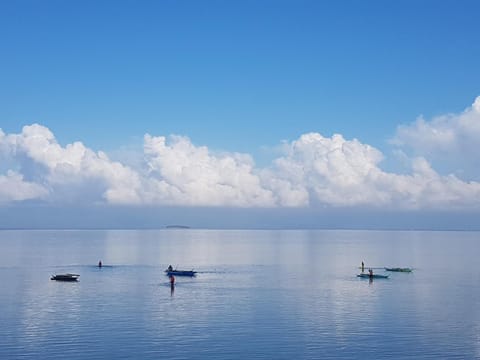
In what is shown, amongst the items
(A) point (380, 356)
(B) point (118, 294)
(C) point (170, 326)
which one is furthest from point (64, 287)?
(A) point (380, 356)

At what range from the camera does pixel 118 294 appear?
314 ft

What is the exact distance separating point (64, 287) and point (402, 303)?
62.3m

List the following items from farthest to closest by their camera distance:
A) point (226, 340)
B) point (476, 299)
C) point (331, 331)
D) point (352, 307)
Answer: point (476, 299) < point (352, 307) < point (331, 331) < point (226, 340)

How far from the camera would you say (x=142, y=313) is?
77.0 metres

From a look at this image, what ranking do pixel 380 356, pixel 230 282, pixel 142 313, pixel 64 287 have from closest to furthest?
pixel 380 356
pixel 142 313
pixel 64 287
pixel 230 282

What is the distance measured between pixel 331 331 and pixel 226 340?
13.5 metres

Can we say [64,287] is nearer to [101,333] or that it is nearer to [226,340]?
[101,333]

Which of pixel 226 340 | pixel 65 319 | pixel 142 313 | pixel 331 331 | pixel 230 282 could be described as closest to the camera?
pixel 226 340

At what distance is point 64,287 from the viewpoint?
104750mm

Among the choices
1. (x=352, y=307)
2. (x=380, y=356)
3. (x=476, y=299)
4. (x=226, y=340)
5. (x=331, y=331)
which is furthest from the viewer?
(x=476, y=299)

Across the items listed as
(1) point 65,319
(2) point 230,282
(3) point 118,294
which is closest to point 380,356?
(1) point 65,319

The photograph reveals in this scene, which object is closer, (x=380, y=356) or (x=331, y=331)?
(x=380, y=356)

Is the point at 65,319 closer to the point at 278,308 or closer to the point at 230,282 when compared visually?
the point at 278,308

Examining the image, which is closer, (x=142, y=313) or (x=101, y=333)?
(x=101, y=333)
